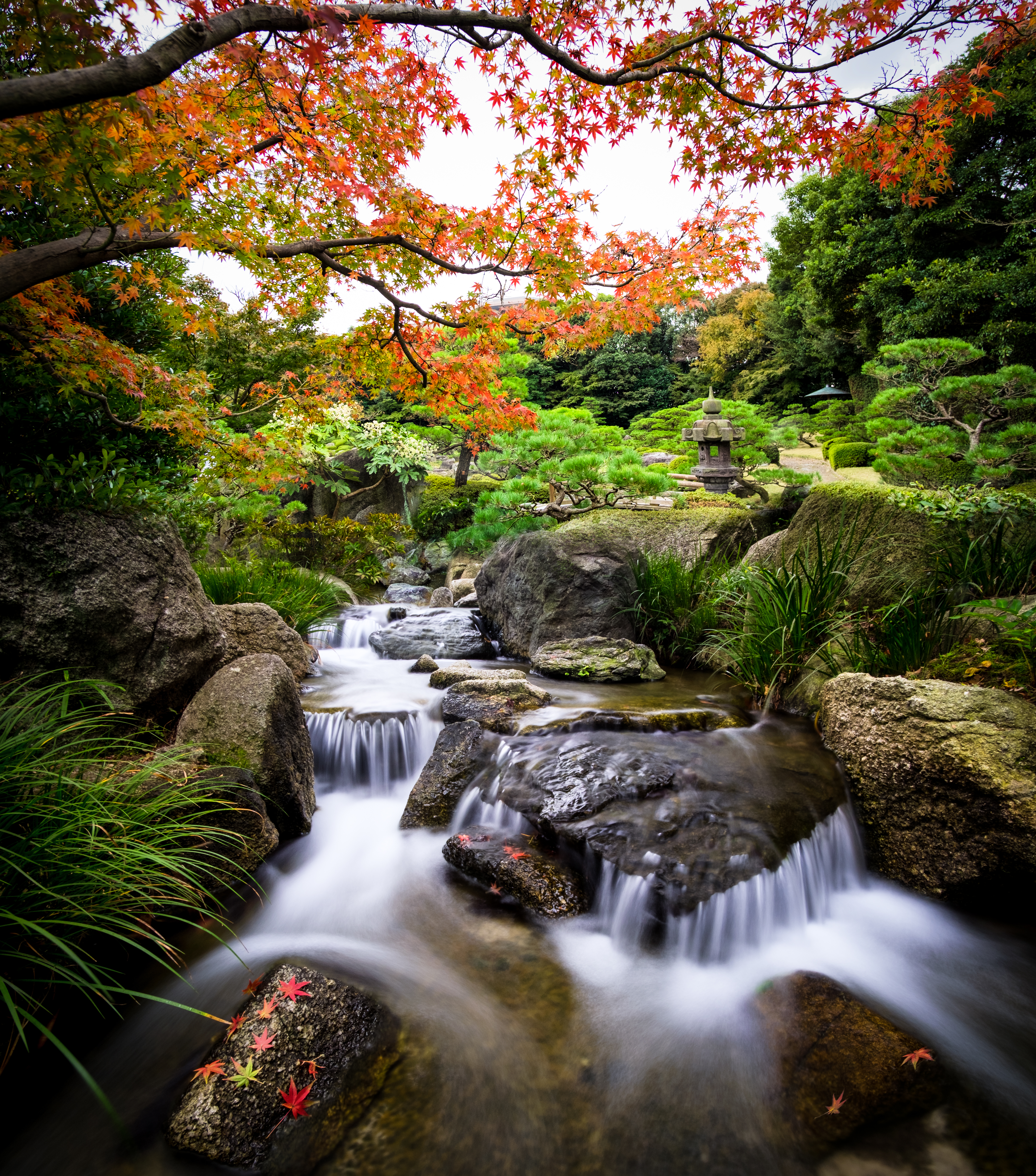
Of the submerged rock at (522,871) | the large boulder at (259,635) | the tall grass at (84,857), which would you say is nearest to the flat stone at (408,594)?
the large boulder at (259,635)

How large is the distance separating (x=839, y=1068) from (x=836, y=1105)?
5.4 inches

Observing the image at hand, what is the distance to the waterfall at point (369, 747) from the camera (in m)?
4.25

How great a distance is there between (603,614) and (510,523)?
6.81 feet

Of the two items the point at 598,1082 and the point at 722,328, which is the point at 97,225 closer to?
the point at 598,1082

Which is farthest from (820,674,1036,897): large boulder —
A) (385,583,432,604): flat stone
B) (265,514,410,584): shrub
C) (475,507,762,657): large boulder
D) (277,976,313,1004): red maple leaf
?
(265,514,410,584): shrub

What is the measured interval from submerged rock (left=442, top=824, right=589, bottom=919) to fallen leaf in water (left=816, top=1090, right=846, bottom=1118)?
119 centimetres

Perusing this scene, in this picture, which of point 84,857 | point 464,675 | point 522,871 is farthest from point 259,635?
point 522,871

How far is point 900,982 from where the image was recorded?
2.50m

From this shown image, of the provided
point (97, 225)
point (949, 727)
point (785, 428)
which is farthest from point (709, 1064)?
point (785, 428)

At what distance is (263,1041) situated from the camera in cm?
193

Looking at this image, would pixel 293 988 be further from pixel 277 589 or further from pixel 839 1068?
pixel 277 589

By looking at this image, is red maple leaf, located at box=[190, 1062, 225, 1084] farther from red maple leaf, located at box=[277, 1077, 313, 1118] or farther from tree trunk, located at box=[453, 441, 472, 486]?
tree trunk, located at box=[453, 441, 472, 486]

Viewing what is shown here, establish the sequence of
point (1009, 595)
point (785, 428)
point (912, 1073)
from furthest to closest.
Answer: point (785, 428) → point (1009, 595) → point (912, 1073)

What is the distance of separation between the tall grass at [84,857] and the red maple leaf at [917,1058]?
244 centimetres
